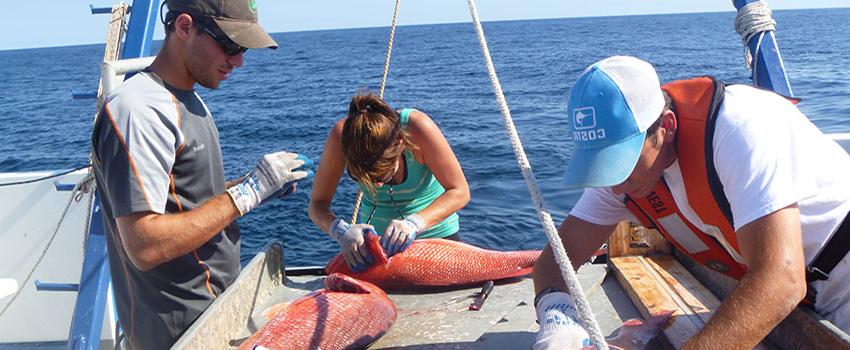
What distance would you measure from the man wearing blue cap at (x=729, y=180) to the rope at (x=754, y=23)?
6.16 feet

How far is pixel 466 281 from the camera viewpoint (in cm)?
384

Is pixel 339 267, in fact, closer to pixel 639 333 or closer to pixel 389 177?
pixel 389 177

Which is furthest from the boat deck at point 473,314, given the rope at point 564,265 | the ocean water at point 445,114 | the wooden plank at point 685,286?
the ocean water at point 445,114

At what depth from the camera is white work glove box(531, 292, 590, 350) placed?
2.48m

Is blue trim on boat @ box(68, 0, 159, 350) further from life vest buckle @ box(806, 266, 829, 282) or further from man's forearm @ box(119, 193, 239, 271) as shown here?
life vest buckle @ box(806, 266, 829, 282)

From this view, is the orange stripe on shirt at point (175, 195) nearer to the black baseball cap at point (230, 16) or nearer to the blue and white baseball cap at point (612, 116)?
the black baseball cap at point (230, 16)

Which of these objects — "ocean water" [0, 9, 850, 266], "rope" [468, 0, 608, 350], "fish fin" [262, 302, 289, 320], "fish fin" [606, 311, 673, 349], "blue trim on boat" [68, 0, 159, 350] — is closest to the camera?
"rope" [468, 0, 608, 350]

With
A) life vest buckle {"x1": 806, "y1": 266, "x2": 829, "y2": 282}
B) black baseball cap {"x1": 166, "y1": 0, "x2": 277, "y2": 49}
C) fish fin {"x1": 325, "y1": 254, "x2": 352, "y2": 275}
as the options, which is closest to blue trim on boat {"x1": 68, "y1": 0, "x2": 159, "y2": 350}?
fish fin {"x1": 325, "y1": 254, "x2": 352, "y2": 275}

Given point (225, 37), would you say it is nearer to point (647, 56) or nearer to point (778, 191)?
point (778, 191)

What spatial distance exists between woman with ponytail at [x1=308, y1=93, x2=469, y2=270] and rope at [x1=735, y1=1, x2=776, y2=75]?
5.99 ft

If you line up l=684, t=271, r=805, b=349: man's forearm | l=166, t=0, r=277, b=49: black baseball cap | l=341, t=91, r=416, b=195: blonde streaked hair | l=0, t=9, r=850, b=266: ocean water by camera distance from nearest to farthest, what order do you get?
l=684, t=271, r=805, b=349: man's forearm, l=166, t=0, r=277, b=49: black baseball cap, l=341, t=91, r=416, b=195: blonde streaked hair, l=0, t=9, r=850, b=266: ocean water

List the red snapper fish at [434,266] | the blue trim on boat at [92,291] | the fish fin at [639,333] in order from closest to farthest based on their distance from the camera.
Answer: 1. the fish fin at [639,333]
2. the red snapper fish at [434,266]
3. the blue trim on boat at [92,291]

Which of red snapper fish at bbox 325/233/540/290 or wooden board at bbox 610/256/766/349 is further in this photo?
red snapper fish at bbox 325/233/540/290

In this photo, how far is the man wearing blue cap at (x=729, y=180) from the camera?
6.95 ft
